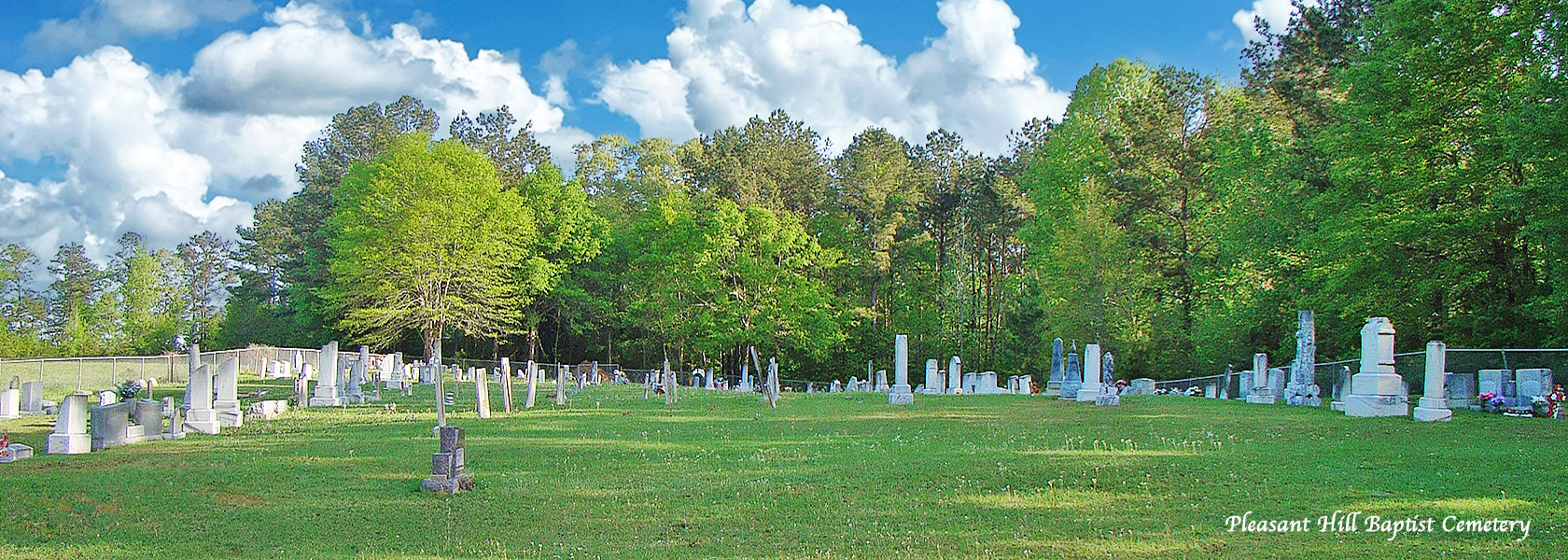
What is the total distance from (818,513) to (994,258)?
5143cm

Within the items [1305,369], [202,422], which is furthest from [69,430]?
[1305,369]

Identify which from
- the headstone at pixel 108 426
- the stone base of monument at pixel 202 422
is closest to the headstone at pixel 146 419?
the headstone at pixel 108 426

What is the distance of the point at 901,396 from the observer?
78.2 ft

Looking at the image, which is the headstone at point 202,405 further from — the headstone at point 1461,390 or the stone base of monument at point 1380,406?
the headstone at point 1461,390

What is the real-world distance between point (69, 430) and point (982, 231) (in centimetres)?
4474

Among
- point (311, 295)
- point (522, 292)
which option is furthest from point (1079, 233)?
→ point (311, 295)

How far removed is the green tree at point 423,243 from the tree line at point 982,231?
6.0 inches

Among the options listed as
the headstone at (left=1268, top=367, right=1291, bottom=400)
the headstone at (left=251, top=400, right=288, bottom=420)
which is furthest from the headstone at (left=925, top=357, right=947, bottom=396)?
the headstone at (left=251, top=400, right=288, bottom=420)

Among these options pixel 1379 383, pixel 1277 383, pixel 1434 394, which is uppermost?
pixel 1379 383

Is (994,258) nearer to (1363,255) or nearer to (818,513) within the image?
(1363,255)

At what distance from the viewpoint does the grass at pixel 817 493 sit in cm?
795

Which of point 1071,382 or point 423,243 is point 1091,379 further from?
point 423,243

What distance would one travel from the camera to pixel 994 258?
193 feet

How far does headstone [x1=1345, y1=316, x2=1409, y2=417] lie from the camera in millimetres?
16719
